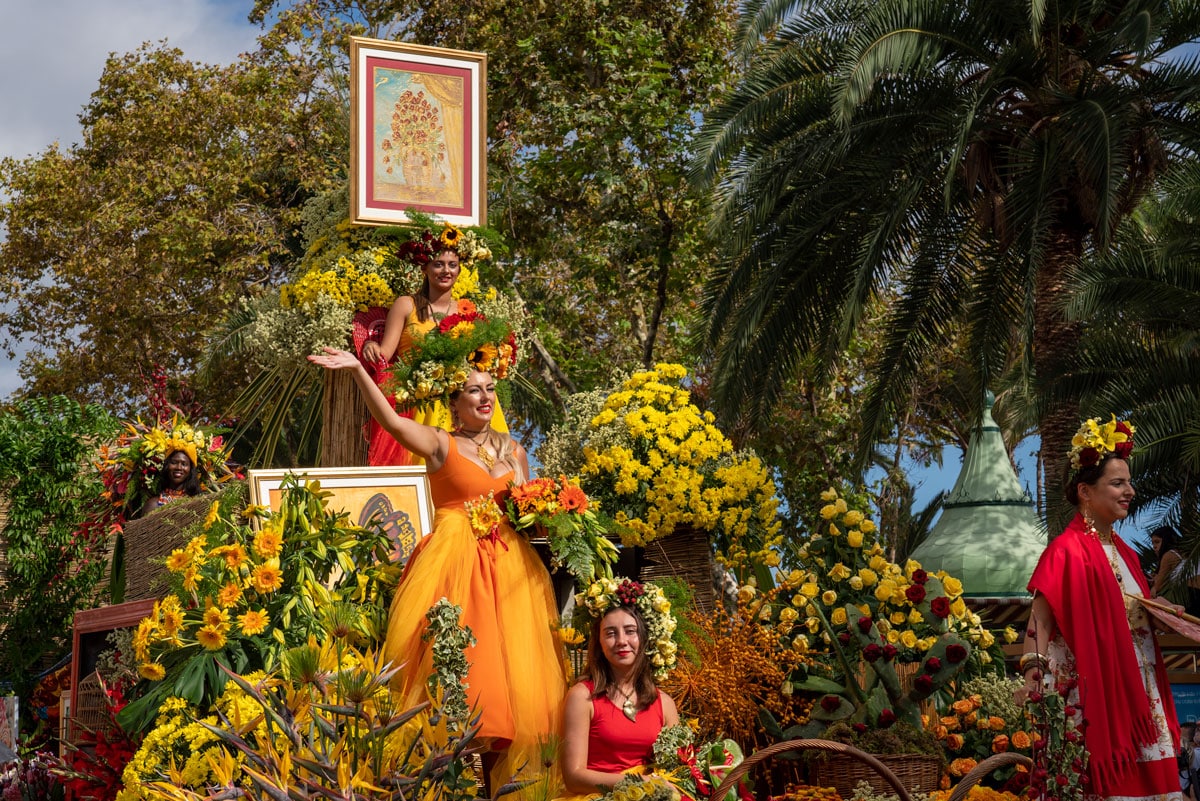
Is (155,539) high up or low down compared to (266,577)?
up

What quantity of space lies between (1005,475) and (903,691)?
11.2m

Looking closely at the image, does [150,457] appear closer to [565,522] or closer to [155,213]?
[565,522]

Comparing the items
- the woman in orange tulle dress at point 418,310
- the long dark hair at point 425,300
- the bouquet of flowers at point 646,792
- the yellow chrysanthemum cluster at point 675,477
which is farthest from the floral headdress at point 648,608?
the long dark hair at point 425,300

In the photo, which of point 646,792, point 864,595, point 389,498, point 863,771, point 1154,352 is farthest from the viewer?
point 1154,352

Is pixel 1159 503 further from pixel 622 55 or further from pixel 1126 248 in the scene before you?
pixel 622 55

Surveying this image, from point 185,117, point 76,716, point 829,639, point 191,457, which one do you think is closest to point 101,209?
point 185,117

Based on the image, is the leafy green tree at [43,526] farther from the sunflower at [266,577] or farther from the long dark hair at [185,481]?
the sunflower at [266,577]

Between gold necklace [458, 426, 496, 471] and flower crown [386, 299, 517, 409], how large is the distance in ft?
0.62

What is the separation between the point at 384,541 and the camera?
6297mm

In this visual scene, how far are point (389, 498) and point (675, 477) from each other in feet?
5.15

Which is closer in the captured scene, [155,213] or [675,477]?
[675,477]

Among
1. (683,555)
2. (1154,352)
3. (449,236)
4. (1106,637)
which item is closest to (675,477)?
(683,555)

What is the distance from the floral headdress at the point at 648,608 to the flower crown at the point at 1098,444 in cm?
192

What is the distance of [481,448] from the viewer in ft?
20.0
